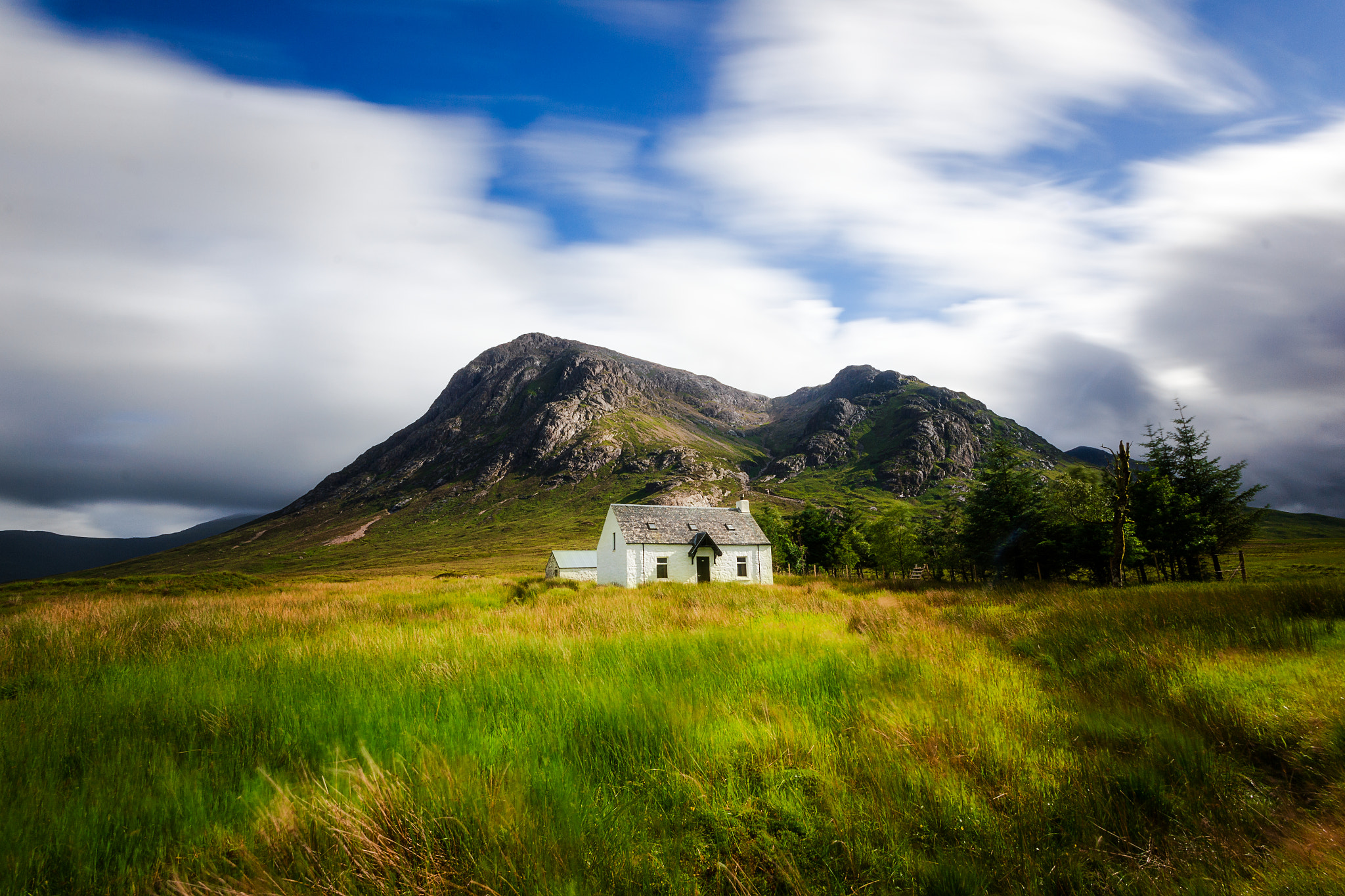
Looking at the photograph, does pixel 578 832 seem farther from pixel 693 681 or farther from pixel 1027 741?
pixel 1027 741

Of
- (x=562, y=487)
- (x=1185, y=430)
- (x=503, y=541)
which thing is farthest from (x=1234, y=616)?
(x=562, y=487)

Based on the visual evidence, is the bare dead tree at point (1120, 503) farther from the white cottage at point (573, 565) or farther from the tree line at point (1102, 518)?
the white cottage at point (573, 565)

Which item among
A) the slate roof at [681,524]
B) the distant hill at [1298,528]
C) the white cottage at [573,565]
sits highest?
the slate roof at [681,524]

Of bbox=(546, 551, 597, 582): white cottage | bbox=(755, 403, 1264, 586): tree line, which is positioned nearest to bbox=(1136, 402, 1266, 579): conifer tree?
bbox=(755, 403, 1264, 586): tree line

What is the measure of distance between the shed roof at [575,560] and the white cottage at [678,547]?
6987 mm

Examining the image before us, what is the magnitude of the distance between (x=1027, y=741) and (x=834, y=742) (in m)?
1.40

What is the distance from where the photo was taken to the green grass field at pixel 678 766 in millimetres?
2303

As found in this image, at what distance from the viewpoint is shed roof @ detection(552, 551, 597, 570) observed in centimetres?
5159

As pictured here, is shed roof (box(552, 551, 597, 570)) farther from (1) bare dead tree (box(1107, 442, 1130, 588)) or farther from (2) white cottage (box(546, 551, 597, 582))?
(1) bare dead tree (box(1107, 442, 1130, 588))

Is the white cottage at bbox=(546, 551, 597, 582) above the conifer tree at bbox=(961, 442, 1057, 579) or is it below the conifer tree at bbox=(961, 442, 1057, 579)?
below

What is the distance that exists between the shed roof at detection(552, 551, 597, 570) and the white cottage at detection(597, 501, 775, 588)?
22.9ft

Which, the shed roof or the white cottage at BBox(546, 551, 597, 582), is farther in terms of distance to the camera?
the shed roof

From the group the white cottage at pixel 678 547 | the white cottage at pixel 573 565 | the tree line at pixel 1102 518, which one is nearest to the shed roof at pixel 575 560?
the white cottage at pixel 573 565

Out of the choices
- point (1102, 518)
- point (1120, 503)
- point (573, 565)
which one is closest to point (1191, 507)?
point (1102, 518)
